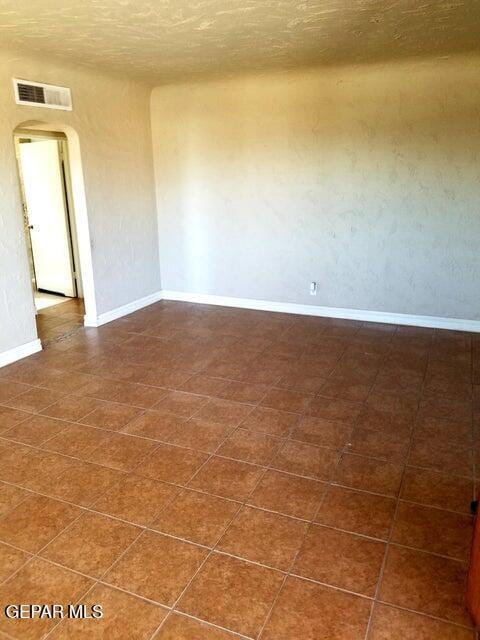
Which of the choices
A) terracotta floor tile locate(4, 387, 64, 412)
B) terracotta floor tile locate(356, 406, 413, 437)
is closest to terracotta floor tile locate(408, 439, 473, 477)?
terracotta floor tile locate(356, 406, 413, 437)

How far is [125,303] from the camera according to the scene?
214 inches

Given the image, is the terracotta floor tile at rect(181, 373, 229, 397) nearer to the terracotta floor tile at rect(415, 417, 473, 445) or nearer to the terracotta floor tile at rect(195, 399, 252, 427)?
the terracotta floor tile at rect(195, 399, 252, 427)

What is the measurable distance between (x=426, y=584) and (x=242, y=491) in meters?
0.91

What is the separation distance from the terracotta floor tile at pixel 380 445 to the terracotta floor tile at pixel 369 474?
0.06 meters

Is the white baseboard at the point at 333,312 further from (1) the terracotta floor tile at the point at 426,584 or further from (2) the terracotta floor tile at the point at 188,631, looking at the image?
(2) the terracotta floor tile at the point at 188,631

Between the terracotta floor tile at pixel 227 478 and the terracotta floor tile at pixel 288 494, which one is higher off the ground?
the terracotta floor tile at pixel 227 478

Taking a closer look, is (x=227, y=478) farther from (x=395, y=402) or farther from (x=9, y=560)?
(x=395, y=402)

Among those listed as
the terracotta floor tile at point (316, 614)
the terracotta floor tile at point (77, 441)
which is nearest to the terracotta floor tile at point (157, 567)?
the terracotta floor tile at point (316, 614)

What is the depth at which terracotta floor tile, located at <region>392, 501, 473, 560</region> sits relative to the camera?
77.9 inches

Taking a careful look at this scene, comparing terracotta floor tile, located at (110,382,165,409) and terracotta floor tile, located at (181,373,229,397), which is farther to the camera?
terracotta floor tile, located at (181,373,229,397)

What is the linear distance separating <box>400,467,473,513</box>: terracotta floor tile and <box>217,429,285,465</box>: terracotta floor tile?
2.41 ft

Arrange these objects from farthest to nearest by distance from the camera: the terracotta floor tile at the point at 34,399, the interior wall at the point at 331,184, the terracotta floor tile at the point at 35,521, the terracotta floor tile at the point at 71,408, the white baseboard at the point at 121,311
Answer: the white baseboard at the point at 121,311, the interior wall at the point at 331,184, the terracotta floor tile at the point at 34,399, the terracotta floor tile at the point at 71,408, the terracotta floor tile at the point at 35,521

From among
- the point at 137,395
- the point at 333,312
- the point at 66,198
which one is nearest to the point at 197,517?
the point at 137,395

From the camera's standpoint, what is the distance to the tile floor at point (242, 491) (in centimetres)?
173
